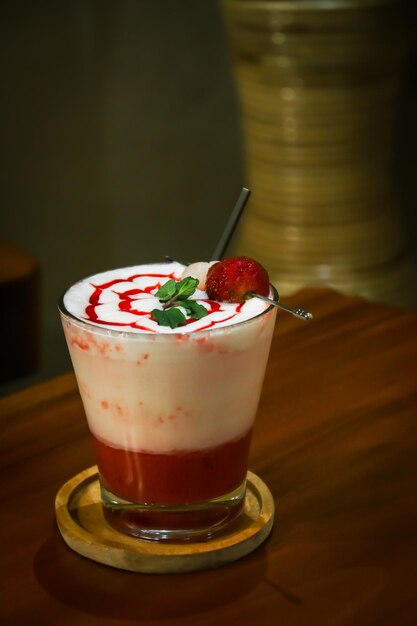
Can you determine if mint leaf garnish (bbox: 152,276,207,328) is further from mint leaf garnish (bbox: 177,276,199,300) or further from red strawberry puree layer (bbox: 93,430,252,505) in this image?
red strawberry puree layer (bbox: 93,430,252,505)

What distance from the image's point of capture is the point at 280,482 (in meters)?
0.93

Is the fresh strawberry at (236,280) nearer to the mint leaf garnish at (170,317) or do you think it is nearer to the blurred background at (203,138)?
the mint leaf garnish at (170,317)

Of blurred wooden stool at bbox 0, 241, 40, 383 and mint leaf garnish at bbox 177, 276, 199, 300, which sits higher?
mint leaf garnish at bbox 177, 276, 199, 300

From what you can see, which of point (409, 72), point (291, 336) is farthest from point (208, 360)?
point (409, 72)

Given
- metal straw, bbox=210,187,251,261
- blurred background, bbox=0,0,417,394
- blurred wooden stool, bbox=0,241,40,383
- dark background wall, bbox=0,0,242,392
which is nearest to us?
metal straw, bbox=210,187,251,261

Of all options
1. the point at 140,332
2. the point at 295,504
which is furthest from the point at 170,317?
the point at 295,504

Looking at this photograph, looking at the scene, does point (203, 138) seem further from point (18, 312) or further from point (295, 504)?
point (295, 504)

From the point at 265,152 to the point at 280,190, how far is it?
0.12 m

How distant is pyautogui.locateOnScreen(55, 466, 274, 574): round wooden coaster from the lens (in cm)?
→ 79

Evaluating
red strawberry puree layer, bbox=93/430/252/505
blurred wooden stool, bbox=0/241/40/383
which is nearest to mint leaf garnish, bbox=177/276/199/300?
red strawberry puree layer, bbox=93/430/252/505

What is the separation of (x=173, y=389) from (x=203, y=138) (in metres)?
2.77

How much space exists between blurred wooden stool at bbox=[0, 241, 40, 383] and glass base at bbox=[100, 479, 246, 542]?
2.57ft

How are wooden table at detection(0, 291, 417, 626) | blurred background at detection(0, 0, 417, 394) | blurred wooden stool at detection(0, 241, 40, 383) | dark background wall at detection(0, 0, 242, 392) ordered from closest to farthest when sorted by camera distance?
wooden table at detection(0, 291, 417, 626)
blurred wooden stool at detection(0, 241, 40, 383)
blurred background at detection(0, 0, 417, 394)
dark background wall at detection(0, 0, 242, 392)

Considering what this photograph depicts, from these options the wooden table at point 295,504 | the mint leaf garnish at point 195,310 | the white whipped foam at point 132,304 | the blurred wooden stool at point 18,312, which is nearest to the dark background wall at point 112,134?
the blurred wooden stool at point 18,312
